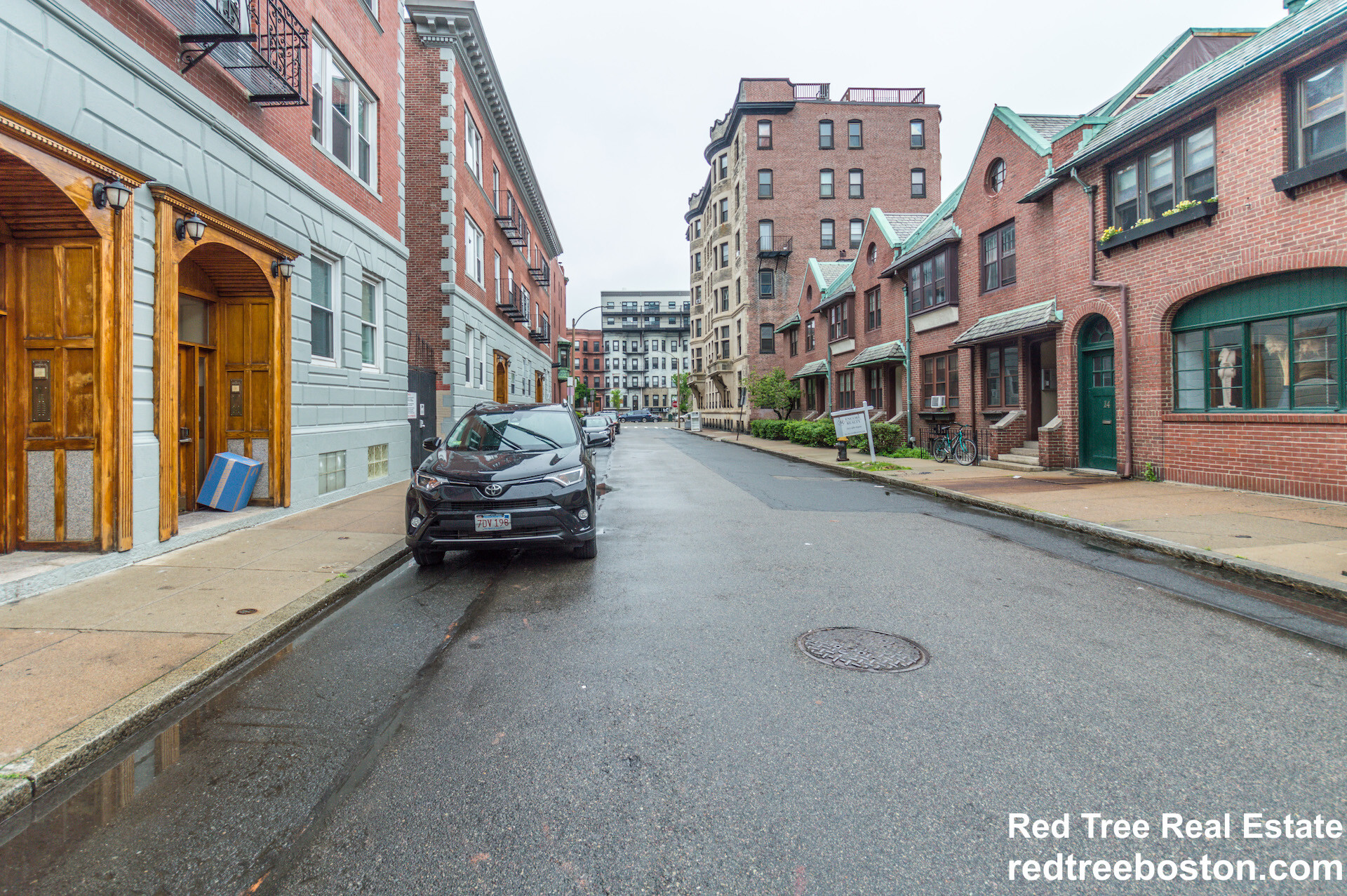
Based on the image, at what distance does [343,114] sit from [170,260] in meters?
6.07

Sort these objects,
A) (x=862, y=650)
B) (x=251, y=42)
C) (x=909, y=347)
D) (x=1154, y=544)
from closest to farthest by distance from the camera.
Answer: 1. (x=862, y=650)
2. (x=1154, y=544)
3. (x=251, y=42)
4. (x=909, y=347)

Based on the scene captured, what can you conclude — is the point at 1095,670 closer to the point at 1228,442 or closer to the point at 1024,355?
the point at 1228,442

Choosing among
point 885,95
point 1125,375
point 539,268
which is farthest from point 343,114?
point 885,95

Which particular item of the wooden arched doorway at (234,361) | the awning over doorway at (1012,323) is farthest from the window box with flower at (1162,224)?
the wooden arched doorway at (234,361)

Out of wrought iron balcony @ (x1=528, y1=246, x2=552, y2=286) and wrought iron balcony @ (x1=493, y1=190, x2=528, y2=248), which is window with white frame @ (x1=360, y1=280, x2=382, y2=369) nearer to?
wrought iron balcony @ (x1=493, y1=190, x2=528, y2=248)

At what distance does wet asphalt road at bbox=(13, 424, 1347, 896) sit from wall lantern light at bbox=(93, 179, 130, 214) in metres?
4.42

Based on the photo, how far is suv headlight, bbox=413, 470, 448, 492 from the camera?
21.2 ft

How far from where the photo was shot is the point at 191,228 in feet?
24.5

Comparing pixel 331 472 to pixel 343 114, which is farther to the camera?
pixel 343 114

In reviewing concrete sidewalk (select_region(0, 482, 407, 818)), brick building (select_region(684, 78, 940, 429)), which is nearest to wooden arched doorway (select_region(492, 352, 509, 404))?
concrete sidewalk (select_region(0, 482, 407, 818))

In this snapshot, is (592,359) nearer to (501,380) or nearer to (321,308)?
(501,380)

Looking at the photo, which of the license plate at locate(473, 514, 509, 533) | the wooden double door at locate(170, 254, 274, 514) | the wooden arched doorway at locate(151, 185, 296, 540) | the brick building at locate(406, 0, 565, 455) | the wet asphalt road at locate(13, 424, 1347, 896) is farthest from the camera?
the brick building at locate(406, 0, 565, 455)

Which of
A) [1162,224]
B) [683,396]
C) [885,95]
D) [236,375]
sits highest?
[885,95]

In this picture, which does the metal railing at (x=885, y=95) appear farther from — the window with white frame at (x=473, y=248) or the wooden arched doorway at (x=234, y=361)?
the wooden arched doorway at (x=234, y=361)
